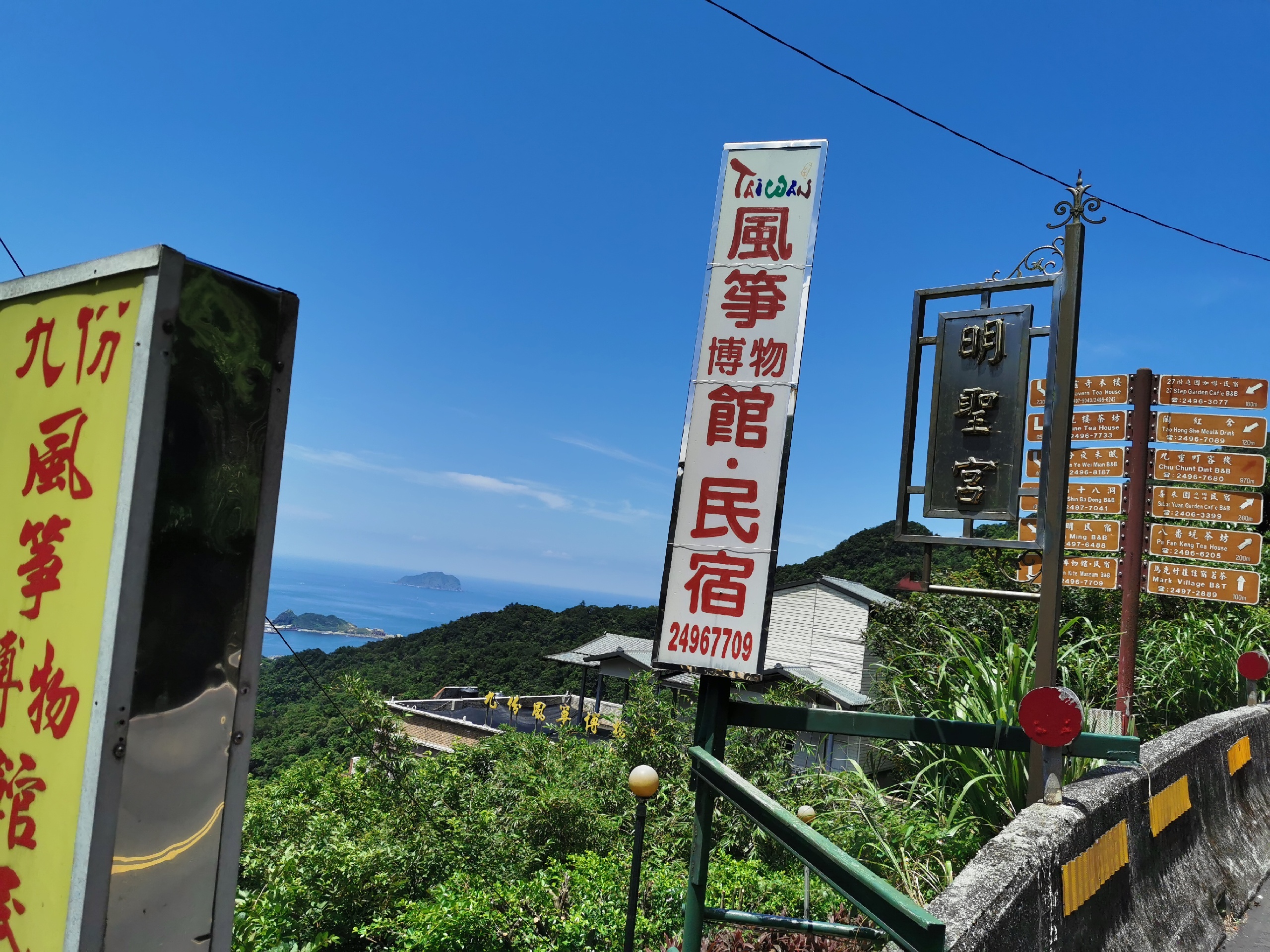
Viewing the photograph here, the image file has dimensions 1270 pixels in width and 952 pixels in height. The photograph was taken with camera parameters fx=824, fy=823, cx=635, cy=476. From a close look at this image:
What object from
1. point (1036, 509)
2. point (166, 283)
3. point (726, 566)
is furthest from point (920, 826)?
point (166, 283)

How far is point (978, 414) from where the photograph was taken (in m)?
4.32

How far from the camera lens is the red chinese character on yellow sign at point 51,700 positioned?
161 cm

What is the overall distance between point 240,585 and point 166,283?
2.08ft

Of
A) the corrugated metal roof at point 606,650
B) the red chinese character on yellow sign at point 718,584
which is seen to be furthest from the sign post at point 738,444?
the corrugated metal roof at point 606,650

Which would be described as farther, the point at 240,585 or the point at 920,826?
the point at 920,826

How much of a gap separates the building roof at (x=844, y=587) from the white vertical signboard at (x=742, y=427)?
2182 cm

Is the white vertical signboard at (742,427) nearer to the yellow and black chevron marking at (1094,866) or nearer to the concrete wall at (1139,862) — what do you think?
the concrete wall at (1139,862)

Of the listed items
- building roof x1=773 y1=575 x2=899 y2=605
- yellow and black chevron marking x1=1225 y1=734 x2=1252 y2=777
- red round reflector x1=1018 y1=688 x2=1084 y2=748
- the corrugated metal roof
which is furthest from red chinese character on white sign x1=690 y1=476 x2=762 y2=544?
the corrugated metal roof

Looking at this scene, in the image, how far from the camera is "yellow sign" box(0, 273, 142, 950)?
1590 mm

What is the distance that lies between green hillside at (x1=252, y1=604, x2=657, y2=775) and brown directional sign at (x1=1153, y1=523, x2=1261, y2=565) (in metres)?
28.4

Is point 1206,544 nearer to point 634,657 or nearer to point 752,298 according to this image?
point 752,298

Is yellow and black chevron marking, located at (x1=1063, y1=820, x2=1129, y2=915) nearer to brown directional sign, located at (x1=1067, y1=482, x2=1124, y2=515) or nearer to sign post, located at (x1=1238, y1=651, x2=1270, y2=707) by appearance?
sign post, located at (x1=1238, y1=651, x2=1270, y2=707)

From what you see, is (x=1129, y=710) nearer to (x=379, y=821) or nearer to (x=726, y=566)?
(x=726, y=566)

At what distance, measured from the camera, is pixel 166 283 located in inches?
65.0
